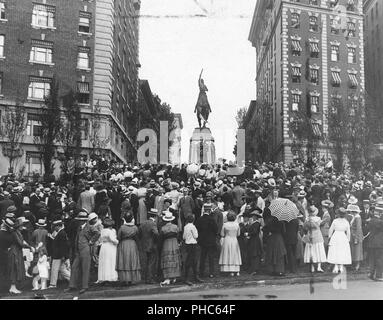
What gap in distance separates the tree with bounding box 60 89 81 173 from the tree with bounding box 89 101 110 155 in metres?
2.45

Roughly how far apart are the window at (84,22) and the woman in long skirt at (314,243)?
27030mm

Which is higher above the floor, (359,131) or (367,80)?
(367,80)

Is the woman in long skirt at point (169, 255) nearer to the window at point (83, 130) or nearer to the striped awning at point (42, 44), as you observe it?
the window at point (83, 130)

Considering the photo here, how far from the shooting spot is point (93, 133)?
33750mm

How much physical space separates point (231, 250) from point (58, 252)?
454 centimetres

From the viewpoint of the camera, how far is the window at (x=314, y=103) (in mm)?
47562

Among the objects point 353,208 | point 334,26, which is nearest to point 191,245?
point 353,208

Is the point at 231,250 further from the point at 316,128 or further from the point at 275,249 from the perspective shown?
the point at 316,128

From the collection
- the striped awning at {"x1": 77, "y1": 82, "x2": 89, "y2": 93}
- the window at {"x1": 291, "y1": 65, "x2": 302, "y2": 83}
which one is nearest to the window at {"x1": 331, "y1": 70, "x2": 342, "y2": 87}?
the window at {"x1": 291, "y1": 65, "x2": 302, "y2": 83}

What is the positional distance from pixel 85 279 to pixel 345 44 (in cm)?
4285

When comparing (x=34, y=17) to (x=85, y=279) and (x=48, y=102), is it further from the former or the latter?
(x=85, y=279)

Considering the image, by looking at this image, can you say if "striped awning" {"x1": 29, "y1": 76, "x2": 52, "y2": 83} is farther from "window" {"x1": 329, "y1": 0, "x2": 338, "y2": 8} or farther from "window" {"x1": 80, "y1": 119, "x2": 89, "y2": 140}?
"window" {"x1": 329, "y1": 0, "x2": 338, "y2": 8}

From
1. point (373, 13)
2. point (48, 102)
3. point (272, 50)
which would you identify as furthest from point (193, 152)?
point (272, 50)

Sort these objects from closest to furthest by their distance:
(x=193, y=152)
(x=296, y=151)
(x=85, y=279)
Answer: (x=85, y=279) → (x=193, y=152) → (x=296, y=151)
